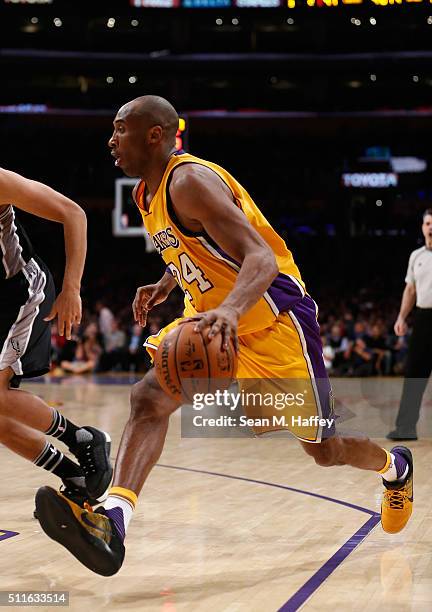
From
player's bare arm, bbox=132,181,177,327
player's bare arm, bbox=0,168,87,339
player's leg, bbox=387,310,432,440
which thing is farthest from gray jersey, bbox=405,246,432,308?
player's bare arm, bbox=0,168,87,339

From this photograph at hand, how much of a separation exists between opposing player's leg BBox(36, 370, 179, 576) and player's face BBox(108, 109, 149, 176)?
2.68 ft

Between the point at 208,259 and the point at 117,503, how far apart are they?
3.15 feet

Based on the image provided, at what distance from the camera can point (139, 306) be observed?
414cm

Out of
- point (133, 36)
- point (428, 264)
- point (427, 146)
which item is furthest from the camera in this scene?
point (133, 36)

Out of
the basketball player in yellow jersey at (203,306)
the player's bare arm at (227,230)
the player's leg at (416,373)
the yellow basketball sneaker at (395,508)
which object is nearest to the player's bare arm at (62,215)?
the basketball player in yellow jersey at (203,306)

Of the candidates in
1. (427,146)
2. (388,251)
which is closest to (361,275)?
(388,251)

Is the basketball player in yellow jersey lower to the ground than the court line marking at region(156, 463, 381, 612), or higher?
higher

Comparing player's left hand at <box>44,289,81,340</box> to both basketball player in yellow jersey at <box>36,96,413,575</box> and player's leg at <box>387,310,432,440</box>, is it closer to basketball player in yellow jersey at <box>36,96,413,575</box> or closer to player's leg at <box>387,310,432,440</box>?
basketball player in yellow jersey at <box>36,96,413,575</box>

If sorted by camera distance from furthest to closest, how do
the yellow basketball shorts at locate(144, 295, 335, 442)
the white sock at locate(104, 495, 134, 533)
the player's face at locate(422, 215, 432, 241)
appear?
the player's face at locate(422, 215, 432, 241), the yellow basketball shorts at locate(144, 295, 335, 442), the white sock at locate(104, 495, 134, 533)

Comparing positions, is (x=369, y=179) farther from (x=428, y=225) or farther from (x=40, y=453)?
(x=40, y=453)

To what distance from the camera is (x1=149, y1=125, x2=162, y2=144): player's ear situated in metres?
3.27

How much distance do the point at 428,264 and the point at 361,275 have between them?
1634 cm

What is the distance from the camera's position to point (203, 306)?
353cm

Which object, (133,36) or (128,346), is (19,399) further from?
(133,36)
